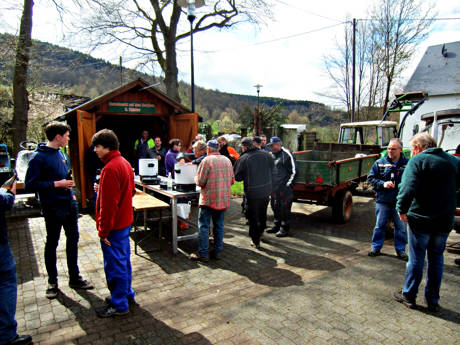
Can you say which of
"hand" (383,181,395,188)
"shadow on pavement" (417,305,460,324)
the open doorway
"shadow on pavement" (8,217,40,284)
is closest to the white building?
the open doorway

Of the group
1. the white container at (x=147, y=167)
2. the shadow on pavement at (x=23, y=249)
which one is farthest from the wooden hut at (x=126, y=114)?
the white container at (x=147, y=167)

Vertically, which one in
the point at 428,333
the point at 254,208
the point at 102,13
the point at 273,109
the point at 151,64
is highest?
the point at 102,13

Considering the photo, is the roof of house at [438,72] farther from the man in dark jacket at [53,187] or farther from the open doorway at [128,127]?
the man in dark jacket at [53,187]

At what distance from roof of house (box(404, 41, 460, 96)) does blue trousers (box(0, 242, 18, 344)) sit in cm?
2991

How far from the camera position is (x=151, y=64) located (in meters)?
17.9

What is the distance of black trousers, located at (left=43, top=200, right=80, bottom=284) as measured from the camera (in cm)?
382

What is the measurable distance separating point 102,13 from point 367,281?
15.9 metres

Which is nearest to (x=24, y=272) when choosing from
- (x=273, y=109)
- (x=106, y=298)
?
(x=106, y=298)

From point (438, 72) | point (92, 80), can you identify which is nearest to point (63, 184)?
point (438, 72)

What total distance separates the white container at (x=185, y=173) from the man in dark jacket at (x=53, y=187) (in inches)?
Result: 71.0

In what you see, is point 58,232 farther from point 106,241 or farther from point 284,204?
point 284,204

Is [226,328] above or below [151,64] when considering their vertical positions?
below

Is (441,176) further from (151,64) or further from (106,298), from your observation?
(151,64)

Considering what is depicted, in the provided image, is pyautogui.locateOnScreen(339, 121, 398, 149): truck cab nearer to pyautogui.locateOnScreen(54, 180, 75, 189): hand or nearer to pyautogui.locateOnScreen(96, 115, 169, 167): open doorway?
pyautogui.locateOnScreen(96, 115, 169, 167): open doorway
